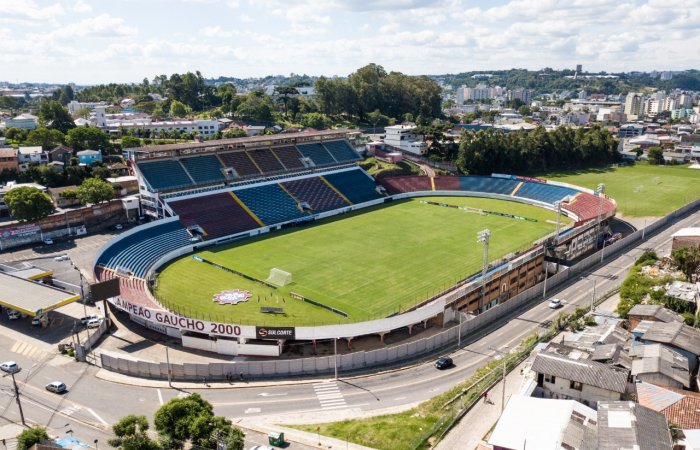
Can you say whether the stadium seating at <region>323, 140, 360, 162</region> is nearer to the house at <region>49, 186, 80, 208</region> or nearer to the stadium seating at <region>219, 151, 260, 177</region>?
the stadium seating at <region>219, 151, 260, 177</region>

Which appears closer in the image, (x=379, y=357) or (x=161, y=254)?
(x=379, y=357)

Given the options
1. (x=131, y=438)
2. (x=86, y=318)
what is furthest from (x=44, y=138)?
(x=131, y=438)

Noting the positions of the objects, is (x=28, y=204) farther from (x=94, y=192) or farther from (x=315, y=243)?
(x=315, y=243)

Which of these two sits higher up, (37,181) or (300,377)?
(37,181)

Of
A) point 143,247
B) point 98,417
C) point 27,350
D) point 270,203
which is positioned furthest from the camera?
point 270,203

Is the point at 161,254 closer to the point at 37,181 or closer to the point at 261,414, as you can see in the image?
the point at 261,414

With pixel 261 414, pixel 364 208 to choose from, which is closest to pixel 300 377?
pixel 261 414

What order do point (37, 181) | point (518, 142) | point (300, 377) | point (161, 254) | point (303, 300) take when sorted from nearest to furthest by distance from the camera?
point (300, 377)
point (303, 300)
point (161, 254)
point (37, 181)
point (518, 142)
